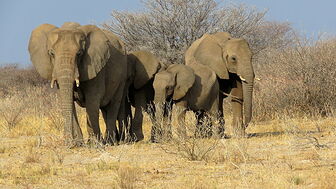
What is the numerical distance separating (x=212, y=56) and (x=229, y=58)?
0.45 metres

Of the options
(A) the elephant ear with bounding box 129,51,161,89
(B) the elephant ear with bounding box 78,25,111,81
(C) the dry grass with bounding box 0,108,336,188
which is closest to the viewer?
(C) the dry grass with bounding box 0,108,336,188

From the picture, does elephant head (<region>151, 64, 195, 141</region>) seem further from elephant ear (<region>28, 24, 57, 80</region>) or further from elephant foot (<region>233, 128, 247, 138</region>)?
elephant ear (<region>28, 24, 57, 80</region>)

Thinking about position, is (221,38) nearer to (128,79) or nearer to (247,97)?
(247,97)

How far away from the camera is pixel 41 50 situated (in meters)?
11.8

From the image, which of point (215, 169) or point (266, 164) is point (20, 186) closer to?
point (215, 169)

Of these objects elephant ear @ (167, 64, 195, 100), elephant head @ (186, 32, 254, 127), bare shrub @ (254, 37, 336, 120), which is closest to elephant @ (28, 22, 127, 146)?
elephant ear @ (167, 64, 195, 100)

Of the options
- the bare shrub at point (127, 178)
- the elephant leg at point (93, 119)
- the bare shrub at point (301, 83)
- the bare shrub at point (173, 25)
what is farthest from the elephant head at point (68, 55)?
the bare shrub at point (173, 25)

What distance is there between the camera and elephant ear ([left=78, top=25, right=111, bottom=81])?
11523mm

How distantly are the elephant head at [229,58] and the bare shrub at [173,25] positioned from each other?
466 inches

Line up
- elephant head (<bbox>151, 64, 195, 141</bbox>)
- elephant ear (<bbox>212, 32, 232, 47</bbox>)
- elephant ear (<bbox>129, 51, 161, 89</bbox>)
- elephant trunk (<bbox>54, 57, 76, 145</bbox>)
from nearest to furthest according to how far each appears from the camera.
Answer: elephant trunk (<bbox>54, 57, 76, 145</bbox>) → elephant head (<bbox>151, 64, 195, 141</bbox>) → elephant ear (<bbox>129, 51, 161, 89</bbox>) → elephant ear (<bbox>212, 32, 232, 47</bbox>)

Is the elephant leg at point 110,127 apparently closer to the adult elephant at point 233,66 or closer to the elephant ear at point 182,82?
the elephant ear at point 182,82

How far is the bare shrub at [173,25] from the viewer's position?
27.3 meters

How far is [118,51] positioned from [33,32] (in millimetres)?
1460

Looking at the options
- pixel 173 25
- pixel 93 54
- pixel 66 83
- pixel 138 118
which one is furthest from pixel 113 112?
pixel 173 25
